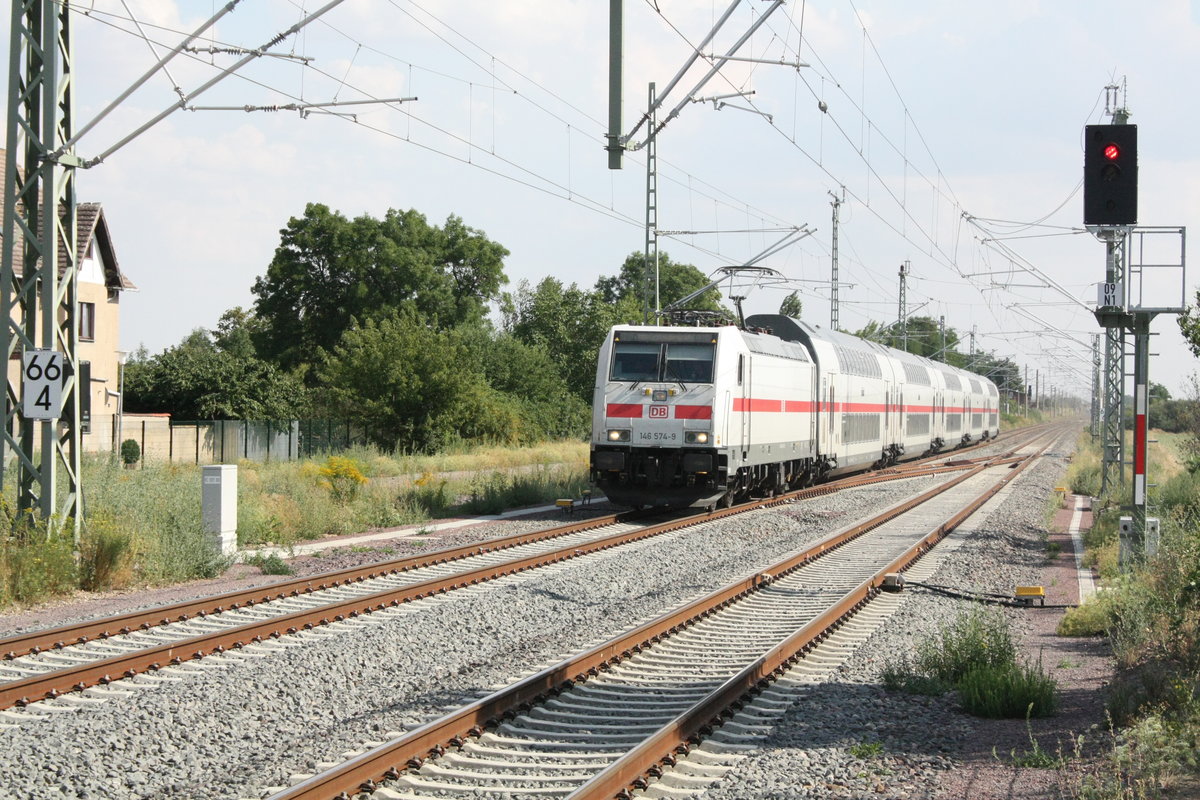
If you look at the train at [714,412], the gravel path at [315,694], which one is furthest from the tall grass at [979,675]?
the train at [714,412]

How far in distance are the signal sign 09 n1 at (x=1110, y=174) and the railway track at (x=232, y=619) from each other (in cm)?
788

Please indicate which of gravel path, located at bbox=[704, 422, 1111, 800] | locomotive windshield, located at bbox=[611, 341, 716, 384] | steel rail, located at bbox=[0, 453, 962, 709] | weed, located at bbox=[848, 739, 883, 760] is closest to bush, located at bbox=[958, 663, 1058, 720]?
gravel path, located at bbox=[704, 422, 1111, 800]

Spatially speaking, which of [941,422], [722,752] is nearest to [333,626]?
[722,752]

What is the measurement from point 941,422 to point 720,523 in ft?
101

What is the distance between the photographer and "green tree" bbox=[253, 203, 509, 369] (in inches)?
2474

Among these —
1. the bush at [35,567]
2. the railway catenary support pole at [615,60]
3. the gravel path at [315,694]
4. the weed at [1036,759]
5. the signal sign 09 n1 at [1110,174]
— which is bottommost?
the gravel path at [315,694]

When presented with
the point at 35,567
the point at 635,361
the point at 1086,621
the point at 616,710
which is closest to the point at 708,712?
the point at 616,710

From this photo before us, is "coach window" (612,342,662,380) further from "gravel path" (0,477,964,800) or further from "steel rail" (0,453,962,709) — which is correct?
"gravel path" (0,477,964,800)

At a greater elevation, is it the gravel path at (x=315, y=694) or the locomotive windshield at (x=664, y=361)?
the locomotive windshield at (x=664, y=361)

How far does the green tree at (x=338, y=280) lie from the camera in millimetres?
62844

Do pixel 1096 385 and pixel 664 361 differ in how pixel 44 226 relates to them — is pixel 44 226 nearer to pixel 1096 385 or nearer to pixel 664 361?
pixel 664 361

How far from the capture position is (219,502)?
50.0ft

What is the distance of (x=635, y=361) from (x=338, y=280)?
149 ft

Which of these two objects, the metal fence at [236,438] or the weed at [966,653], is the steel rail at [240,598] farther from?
the metal fence at [236,438]
